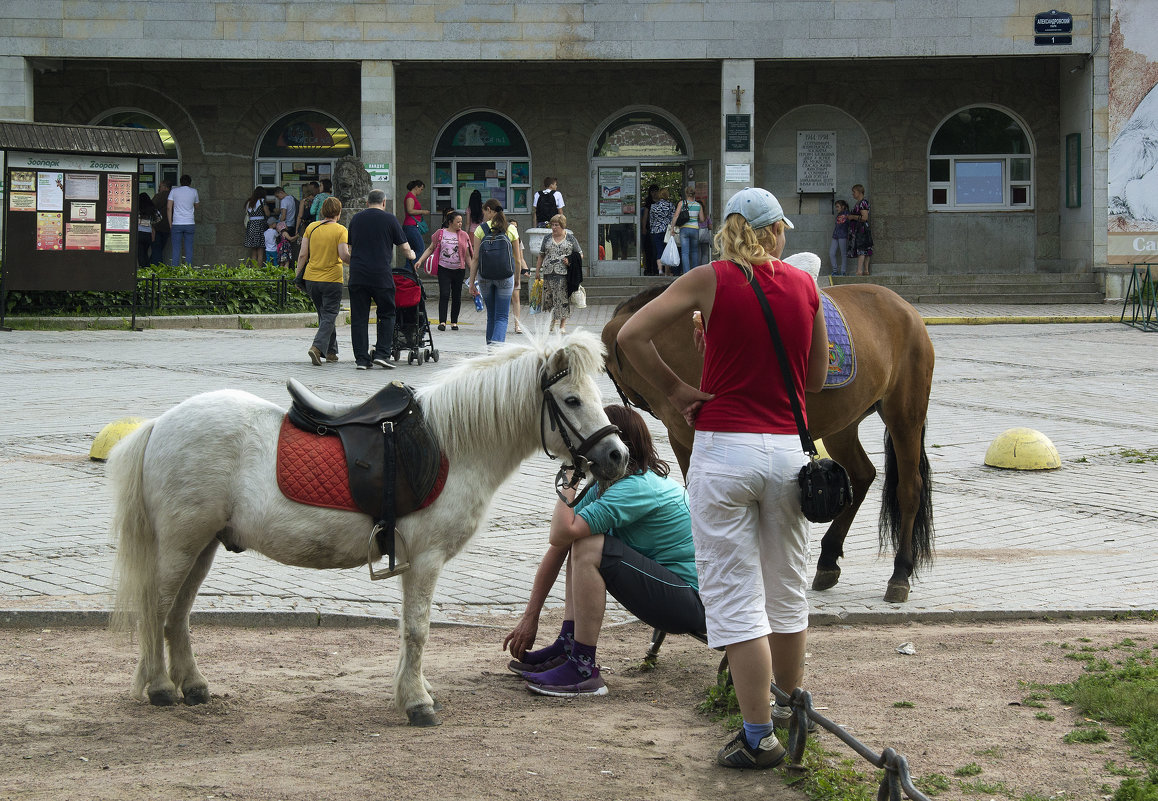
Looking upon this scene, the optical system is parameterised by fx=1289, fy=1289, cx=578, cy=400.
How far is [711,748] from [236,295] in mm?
19423

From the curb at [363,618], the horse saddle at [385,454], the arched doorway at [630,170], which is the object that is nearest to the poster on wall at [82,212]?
the arched doorway at [630,170]

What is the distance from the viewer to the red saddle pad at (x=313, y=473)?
4.78 m

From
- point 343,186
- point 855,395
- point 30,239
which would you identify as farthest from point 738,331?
point 343,186

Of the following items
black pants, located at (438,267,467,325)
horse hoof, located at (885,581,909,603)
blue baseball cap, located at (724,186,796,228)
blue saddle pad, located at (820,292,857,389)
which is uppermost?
black pants, located at (438,267,467,325)

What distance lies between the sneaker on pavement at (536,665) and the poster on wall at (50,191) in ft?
57.0

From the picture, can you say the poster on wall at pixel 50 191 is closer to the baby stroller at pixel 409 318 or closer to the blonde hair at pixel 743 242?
the baby stroller at pixel 409 318

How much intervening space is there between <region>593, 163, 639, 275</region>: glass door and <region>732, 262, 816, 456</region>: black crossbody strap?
26.9 m

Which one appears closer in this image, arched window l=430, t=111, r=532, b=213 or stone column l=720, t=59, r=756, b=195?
stone column l=720, t=59, r=756, b=195

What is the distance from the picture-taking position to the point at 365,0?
27469 millimetres

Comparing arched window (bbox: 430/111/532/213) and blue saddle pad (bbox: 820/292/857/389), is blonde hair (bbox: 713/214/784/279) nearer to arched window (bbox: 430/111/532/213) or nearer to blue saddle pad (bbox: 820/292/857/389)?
blue saddle pad (bbox: 820/292/857/389)

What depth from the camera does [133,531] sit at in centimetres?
491

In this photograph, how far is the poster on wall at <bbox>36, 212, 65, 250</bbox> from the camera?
2016 cm

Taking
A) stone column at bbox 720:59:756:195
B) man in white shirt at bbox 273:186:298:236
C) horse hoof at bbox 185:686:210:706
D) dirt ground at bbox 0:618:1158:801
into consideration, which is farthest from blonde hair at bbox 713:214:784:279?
man in white shirt at bbox 273:186:298:236

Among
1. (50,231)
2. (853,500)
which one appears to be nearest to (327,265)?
(50,231)
